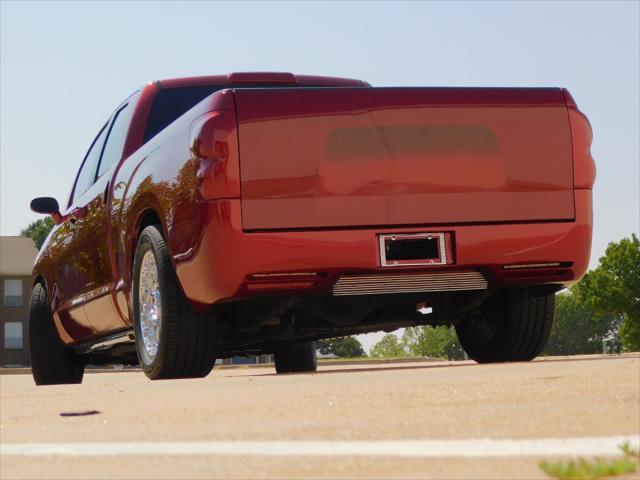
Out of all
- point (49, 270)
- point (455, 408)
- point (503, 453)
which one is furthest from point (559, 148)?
point (49, 270)

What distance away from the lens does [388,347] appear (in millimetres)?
184750

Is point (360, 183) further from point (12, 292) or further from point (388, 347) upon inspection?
point (388, 347)

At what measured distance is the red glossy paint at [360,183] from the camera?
688 cm

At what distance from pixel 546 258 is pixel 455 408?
7.87 feet

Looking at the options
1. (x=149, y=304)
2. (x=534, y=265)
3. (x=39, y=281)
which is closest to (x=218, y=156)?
(x=149, y=304)

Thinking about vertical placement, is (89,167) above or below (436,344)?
above

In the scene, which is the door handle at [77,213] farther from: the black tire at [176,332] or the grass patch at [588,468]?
the grass patch at [588,468]

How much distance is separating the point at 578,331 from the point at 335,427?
159 meters

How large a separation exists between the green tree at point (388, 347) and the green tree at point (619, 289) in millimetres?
86839

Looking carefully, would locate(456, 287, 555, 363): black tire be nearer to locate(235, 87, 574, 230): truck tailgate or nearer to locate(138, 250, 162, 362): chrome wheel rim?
locate(235, 87, 574, 230): truck tailgate

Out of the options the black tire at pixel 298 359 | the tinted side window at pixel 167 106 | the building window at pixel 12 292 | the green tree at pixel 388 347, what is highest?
the tinted side window at pixel 167 106

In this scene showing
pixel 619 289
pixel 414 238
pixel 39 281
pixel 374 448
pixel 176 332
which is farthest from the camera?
pixel 619 289

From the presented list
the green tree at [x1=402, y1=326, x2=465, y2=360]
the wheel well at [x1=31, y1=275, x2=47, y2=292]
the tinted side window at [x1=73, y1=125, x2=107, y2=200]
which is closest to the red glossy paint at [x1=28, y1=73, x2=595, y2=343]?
the tinted side window at [x1=73, y1=125, x2=107, y2=200]

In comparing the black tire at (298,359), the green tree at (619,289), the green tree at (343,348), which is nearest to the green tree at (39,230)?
the green tree at (343,348)
